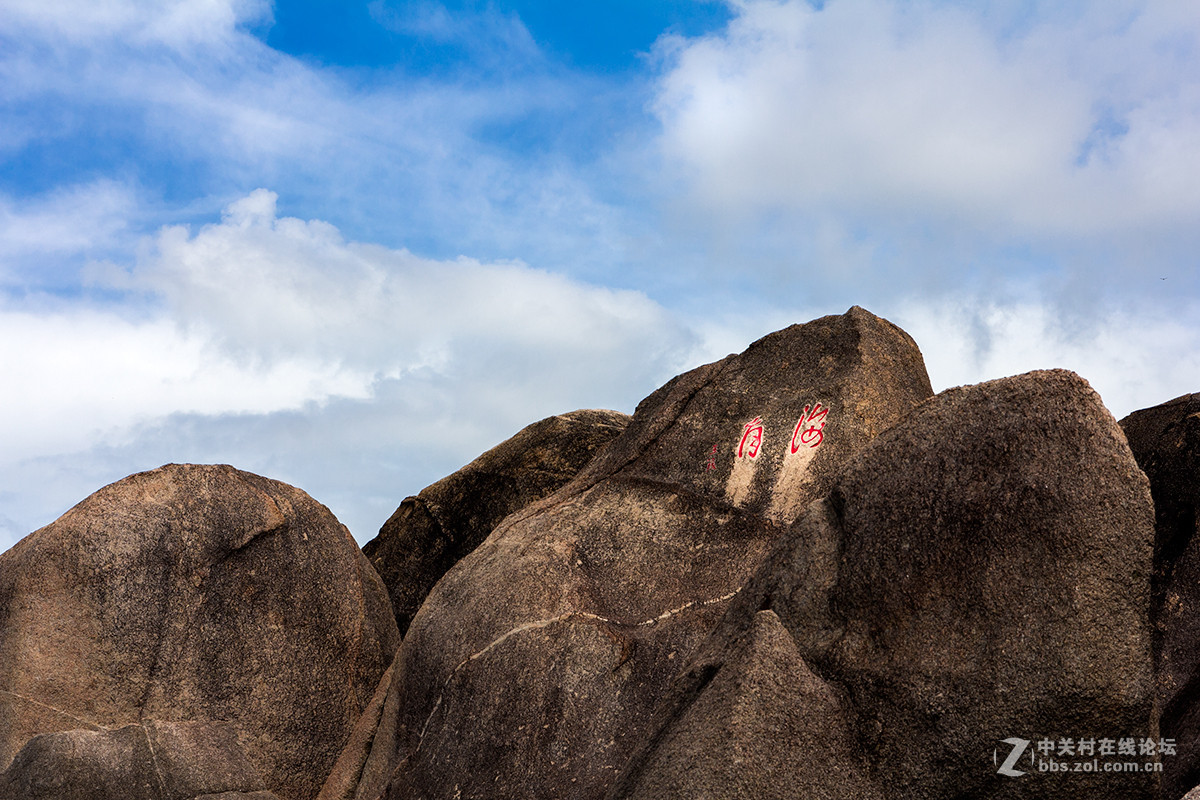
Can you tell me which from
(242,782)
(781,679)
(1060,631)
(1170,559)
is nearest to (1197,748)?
(1170,559)

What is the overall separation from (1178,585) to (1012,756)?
8.11 feet

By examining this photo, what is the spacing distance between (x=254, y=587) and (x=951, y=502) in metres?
5.25

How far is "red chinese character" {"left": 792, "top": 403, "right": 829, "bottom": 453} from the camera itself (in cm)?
705

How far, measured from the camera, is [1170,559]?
21.0 ft

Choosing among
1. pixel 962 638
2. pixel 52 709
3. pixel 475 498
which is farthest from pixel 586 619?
pixel 475 498

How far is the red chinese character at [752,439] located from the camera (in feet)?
23.6

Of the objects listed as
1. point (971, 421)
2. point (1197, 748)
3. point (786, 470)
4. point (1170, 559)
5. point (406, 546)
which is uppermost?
point (406, 546)

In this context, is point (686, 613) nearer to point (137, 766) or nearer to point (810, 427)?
point (810, 427)

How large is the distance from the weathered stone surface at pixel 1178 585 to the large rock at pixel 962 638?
1.62 meters

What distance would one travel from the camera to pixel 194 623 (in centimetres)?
796

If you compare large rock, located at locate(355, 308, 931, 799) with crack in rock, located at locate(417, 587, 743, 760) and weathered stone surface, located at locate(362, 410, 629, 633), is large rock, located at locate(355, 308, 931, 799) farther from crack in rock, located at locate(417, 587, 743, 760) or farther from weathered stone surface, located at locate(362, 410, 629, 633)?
weathered stone surface, located at locate(362, 410, 629, 633)

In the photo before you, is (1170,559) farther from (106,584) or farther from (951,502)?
(106,584)
